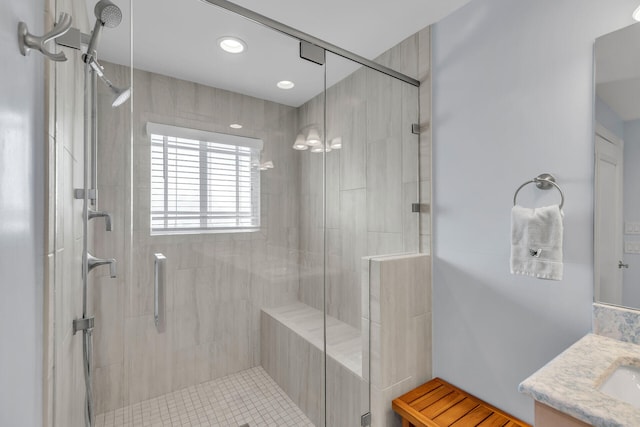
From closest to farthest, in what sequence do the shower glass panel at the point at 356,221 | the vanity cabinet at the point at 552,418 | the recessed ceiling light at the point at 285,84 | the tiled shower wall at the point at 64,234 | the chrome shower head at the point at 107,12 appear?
the vanity cabinet at the point at 552,418 → the tiled shower wall at the point at 64,234 → the chrome shower head at the point at 107,12 → the recessed ceiling light at the point at 285,84 → the shower glass panel at the point at 356,221

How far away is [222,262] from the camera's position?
4.64 feet

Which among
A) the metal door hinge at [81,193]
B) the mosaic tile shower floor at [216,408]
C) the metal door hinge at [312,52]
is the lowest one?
the mosaic tile shower floor at [216,408]

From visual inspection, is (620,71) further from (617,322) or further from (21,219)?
(21,219)

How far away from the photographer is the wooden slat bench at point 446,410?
54.0 inches

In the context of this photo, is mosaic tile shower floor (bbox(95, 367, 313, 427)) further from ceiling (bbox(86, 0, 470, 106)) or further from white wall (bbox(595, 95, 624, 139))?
white wall (bbox(595, 95, 624, 139))

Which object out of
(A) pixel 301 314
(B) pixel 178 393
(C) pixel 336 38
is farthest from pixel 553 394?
(C) pixel 336 38

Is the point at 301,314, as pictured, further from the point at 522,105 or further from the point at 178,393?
the point at 522,105

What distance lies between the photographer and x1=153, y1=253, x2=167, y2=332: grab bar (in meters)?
1.25

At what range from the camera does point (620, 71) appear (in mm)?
1139

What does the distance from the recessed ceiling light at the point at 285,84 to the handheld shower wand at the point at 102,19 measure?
68cm

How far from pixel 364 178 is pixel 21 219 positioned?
1.42 metres

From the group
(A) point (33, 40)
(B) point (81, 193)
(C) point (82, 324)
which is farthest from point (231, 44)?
(C) point (82, 324)

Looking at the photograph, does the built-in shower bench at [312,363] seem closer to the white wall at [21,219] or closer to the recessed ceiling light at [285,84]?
the white wall at [21,219]

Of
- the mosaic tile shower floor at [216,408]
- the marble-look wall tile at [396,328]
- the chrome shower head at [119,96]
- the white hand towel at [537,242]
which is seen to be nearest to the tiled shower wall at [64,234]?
the chrome shower head at [119,96]
